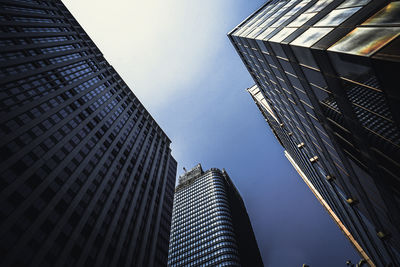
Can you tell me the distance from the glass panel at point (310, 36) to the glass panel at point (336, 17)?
352mm

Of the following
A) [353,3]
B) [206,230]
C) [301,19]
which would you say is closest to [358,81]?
[353,3]

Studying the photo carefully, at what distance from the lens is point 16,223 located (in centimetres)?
2434

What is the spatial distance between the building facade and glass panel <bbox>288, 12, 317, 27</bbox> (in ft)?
294

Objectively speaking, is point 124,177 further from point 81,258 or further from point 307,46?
point 307,46

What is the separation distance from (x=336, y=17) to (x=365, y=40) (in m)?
3.40

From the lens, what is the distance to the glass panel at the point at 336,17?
29.2 ft

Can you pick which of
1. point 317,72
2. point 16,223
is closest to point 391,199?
point 317,72

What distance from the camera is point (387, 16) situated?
274 inches

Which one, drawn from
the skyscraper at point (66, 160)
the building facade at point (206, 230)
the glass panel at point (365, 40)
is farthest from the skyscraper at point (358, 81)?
the building facade at point (206, 230)

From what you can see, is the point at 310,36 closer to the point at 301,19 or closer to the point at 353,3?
the point at 353,3

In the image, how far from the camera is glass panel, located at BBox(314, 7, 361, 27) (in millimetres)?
8906

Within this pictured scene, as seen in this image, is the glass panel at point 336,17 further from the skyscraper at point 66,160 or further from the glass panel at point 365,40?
the skyscraper at point 66,160

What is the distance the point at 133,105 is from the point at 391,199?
245 feet

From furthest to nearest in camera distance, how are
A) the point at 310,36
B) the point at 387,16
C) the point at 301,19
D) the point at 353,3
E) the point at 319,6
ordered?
the point at 301,19 → the point at 319,6 → the point at 310,36 → the point at 353,3 → the point at 387,16
